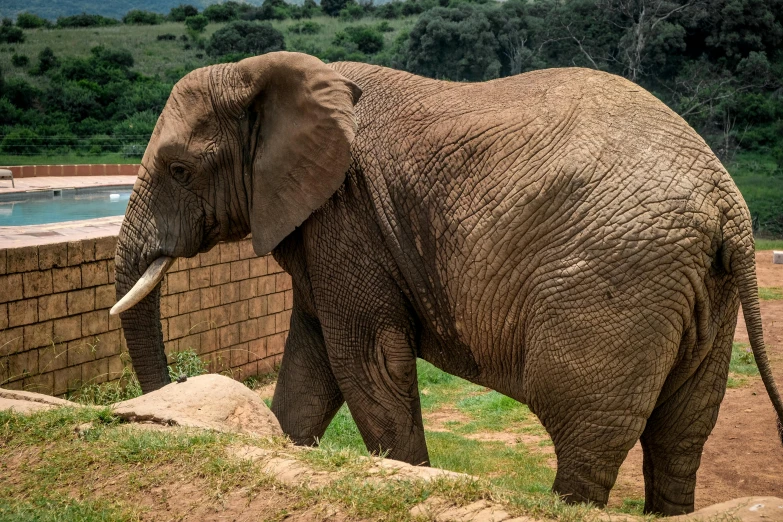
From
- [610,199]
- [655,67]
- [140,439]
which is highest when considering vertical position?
[655,67]

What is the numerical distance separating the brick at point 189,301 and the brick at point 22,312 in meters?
1.73

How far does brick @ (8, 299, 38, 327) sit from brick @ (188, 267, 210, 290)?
1.88 meters

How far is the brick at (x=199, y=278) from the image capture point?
8.91 m

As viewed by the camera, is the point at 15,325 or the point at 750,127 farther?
the point at 750,127

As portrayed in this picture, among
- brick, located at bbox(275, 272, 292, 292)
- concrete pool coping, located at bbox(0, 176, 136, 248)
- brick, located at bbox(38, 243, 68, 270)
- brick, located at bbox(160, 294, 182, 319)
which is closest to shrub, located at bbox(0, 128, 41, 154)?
concrete pool coping, located at bbox(0, 176, 136, 248)

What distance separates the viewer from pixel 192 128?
5348 millimetres

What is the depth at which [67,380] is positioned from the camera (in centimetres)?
761

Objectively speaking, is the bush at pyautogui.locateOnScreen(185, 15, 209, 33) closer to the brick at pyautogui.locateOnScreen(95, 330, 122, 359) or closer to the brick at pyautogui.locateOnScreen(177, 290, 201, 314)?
the brick at pyautogui.locateOnScreen(177, 290, 201, 314)

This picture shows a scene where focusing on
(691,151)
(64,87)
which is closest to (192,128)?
(691,151)

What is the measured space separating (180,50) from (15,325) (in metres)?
37.0

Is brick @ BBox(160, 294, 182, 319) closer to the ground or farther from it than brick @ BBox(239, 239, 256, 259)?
closer to the ground

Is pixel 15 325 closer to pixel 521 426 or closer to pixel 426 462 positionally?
pixel 426 462

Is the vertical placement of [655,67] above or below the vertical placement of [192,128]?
above

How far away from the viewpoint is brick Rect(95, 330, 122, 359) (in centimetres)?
792
